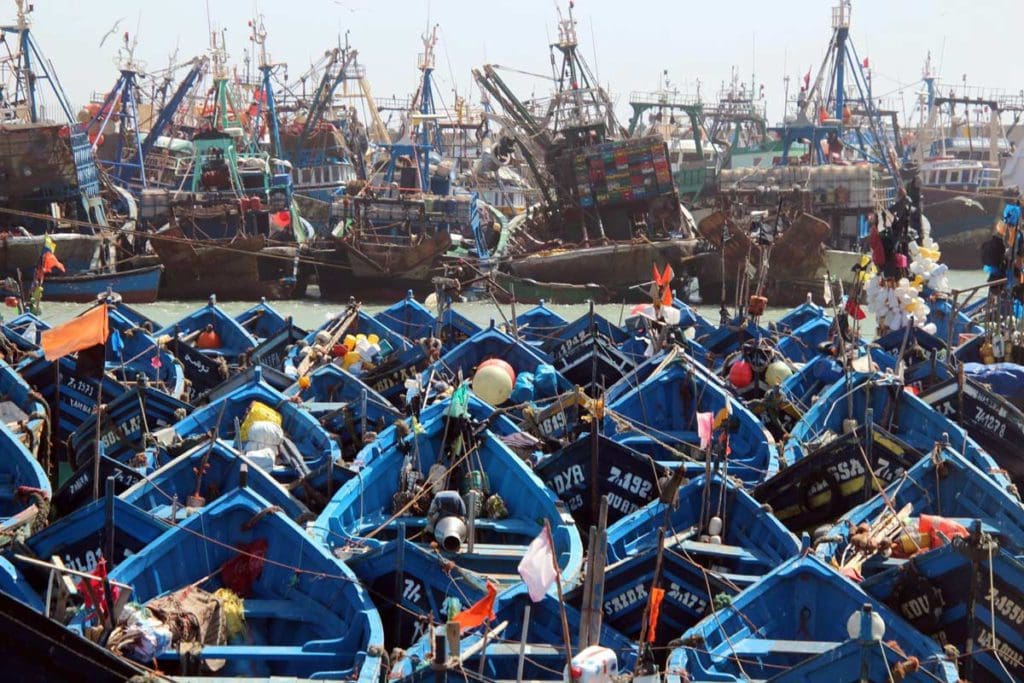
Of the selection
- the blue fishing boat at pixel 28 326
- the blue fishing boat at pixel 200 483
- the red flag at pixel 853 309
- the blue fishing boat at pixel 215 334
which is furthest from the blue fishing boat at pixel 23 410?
the red flag at pixel 853 309

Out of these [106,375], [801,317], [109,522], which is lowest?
[801,317]

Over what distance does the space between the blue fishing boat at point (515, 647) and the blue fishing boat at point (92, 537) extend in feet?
9.67

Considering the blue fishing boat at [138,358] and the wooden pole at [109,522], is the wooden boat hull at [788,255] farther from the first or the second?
the wooden pole at [109,522]

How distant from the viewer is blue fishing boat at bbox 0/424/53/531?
1505 cm

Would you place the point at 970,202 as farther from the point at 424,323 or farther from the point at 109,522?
the point at 109,522

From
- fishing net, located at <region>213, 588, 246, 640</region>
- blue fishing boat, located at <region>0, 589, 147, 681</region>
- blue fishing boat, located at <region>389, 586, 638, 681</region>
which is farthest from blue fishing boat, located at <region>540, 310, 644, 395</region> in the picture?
blue fishing boat, located at <region>0, 589, 147, 681</region>

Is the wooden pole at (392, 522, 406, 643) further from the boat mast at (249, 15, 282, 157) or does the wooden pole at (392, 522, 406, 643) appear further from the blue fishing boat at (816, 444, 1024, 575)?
the boat mast at (249, 15, 282, 157)

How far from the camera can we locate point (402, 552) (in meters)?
12.2

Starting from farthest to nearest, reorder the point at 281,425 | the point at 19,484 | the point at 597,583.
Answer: the point at 281,425 < the point at 19,484 < the point at 597,583

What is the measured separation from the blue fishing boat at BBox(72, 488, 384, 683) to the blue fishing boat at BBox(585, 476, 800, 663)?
1.99 meters

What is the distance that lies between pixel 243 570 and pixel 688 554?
4.10 m

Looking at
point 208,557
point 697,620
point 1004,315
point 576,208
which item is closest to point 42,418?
point 208,557

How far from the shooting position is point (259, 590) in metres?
12.8

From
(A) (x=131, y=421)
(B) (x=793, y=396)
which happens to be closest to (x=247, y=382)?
(A) (x=131, y=421)
